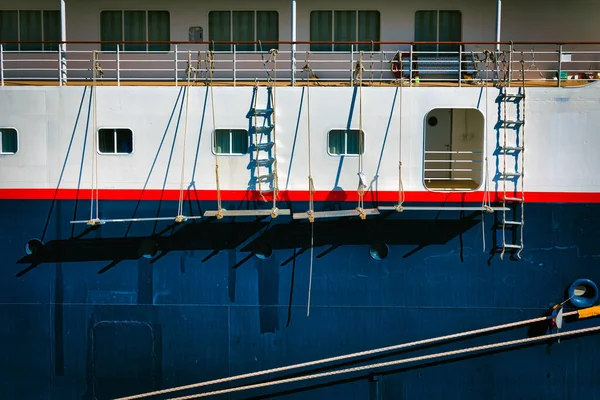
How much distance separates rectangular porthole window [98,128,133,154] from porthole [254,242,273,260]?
2432 mm

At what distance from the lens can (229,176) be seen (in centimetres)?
879

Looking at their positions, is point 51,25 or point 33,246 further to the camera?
point 51,25

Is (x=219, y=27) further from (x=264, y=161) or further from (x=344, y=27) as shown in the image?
(x=264, y=161)

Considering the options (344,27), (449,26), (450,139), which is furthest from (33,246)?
(449,26)

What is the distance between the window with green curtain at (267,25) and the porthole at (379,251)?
435cm

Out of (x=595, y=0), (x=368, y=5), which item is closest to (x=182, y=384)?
(x=368, y=5)

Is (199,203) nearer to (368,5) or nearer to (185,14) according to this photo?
(185,14)

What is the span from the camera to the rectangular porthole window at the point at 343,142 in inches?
347

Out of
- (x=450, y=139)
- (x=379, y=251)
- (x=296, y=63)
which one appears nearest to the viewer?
(x=379, y=251)

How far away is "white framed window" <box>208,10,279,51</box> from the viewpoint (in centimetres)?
1084

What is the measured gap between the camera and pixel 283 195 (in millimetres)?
8758

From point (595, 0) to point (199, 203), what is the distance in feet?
26.7

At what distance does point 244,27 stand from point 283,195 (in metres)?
3.83

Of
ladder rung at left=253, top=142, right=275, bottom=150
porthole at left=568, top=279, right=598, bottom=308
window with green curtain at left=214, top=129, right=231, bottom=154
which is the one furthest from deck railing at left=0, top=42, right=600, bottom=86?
porthole at left=568, top=279, right=598, bottom=308
